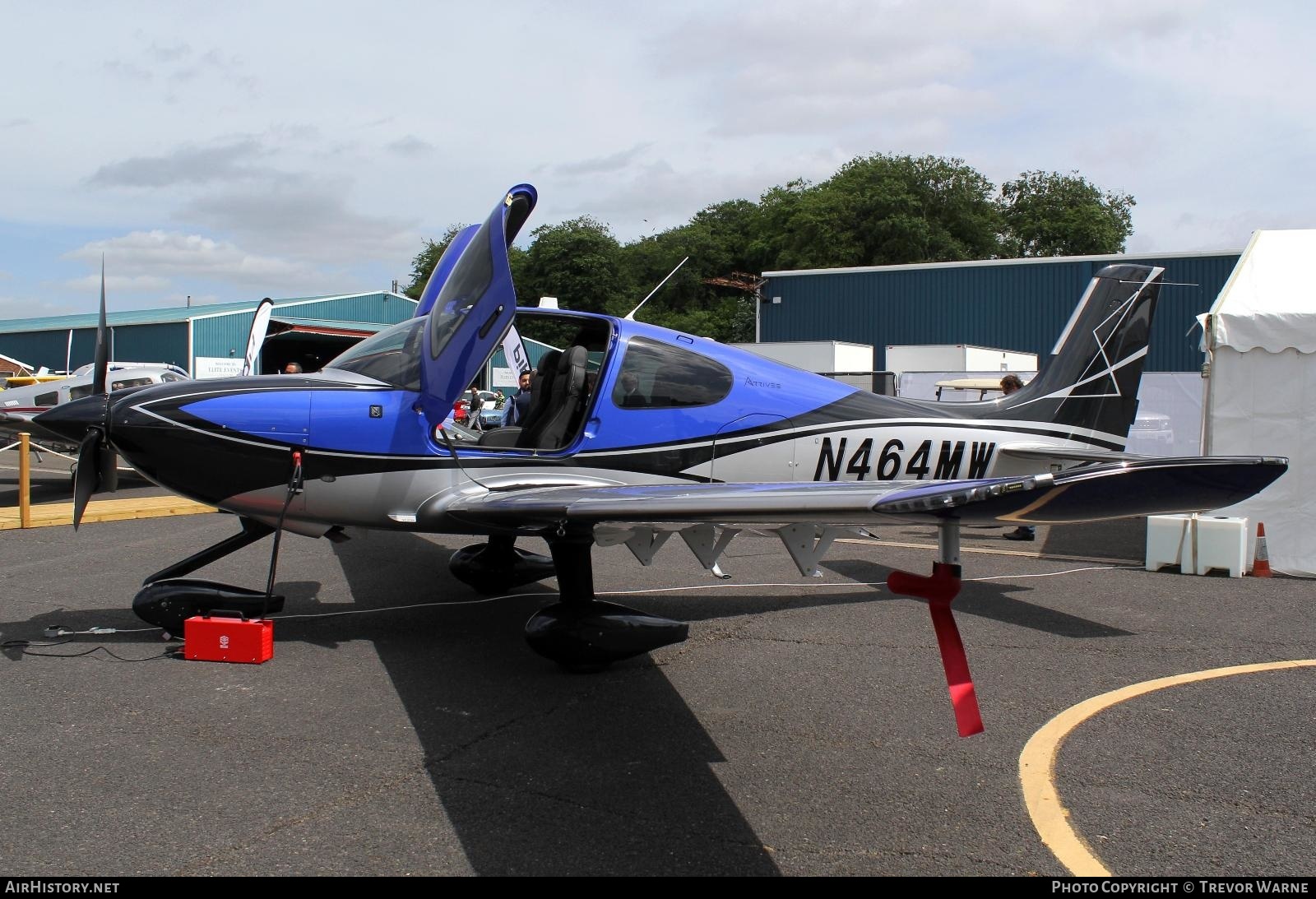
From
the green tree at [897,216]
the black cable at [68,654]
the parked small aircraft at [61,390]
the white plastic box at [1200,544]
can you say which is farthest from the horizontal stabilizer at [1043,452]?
the green tree at [897,216]

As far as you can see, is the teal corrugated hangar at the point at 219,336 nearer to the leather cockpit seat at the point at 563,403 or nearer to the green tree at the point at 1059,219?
the leather cockpit seat at the point at 563,403

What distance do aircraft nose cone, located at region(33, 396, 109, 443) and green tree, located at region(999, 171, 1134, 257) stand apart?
64.1 meters

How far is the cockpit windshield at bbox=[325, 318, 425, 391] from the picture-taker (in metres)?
5.56

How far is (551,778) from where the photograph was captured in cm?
372

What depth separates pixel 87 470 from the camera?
525cm

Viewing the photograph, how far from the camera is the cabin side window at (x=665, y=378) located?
19.5ft

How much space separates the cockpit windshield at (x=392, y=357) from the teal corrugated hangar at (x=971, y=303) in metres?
21.7

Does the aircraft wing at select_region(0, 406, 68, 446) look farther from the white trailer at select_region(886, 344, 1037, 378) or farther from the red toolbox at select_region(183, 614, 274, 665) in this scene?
the white trailer at select_region(886, 344, 1037, 378)

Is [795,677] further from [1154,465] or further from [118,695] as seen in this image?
[118,695]

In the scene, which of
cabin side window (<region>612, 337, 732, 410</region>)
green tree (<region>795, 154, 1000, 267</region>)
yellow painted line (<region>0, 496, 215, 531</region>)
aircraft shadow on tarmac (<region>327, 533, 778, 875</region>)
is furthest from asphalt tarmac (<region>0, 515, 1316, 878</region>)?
green tree (<region>795, 154, 1000, 267</region>)

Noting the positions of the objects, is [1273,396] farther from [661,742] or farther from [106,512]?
[106,512]

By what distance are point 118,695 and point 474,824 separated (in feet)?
8.19
